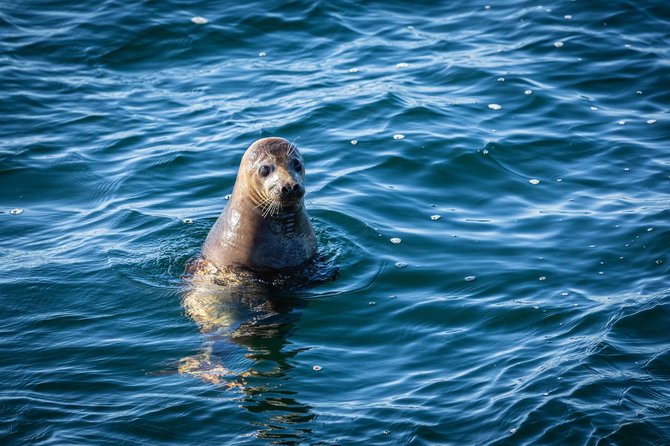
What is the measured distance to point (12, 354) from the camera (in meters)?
8.23

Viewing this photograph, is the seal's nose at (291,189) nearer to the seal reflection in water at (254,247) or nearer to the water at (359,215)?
the seal reflection in water at (254,247)

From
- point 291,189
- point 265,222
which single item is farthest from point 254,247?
point 291,189

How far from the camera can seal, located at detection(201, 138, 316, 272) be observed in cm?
910

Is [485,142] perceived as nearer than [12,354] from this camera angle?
No

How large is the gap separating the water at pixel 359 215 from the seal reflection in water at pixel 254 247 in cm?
18

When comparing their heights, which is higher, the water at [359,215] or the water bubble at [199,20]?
the water bubble at [199,20]

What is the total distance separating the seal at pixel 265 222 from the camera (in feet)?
29.9

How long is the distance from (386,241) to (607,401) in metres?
3.86

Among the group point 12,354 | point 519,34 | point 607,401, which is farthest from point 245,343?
point 519,34

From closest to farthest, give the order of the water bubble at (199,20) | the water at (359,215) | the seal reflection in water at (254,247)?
the water at (359,215), the seal reflection in water at (254,247), the water bubble at (199,20)

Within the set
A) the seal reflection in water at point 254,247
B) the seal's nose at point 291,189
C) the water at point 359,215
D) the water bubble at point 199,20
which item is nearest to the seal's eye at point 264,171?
the seal reflection in water at point 254,247

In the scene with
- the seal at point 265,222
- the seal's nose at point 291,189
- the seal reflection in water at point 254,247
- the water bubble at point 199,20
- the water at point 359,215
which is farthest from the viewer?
the water bubble at point 199,20

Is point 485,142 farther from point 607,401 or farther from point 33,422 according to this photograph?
point 33,422

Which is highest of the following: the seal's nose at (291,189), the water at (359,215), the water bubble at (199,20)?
the water bubble at (199,20)
